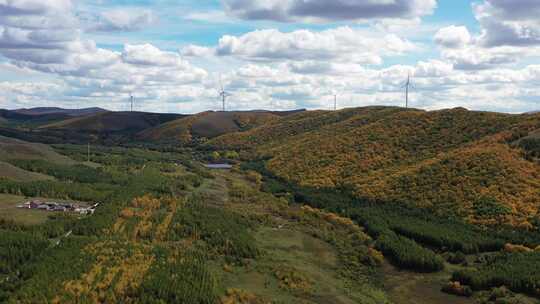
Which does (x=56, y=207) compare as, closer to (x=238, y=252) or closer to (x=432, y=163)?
(x=238, y=252)

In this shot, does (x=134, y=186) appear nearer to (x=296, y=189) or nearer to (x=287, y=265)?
(x=296, y=189)

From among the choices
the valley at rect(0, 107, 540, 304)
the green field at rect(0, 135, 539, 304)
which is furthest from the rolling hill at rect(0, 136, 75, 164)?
the green field at rect(0, 135, 539, 304)

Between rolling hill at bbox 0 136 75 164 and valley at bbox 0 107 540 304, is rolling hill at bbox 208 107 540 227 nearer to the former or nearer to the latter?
valley at bbox 0 107 540 304

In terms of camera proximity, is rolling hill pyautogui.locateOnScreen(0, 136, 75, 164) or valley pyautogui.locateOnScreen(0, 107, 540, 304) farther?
rolling hill pyautogui.locateOnScreen(0, 136, 75, 164)

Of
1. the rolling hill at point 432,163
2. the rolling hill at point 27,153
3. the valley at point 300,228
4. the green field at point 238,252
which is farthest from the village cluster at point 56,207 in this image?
the rolling hill at point 432,163

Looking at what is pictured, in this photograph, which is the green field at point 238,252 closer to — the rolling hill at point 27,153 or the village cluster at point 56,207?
the village cluster at point 56,207

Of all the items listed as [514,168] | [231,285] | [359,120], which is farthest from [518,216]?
[359,120]
